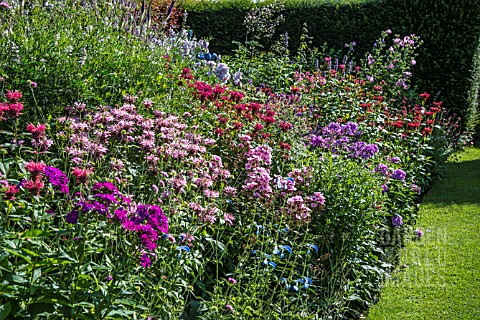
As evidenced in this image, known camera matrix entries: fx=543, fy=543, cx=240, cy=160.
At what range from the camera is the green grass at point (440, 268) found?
4250 mm

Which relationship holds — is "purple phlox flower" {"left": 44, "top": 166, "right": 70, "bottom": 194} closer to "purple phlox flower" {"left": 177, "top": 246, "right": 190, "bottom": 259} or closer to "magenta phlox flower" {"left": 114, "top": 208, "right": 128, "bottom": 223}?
"magenta phlox flower" {"left": 114, "top": 208, "right": 128, "bottom": 223}

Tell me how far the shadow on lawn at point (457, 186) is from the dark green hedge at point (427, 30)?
1739 mm

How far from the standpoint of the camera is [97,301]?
7.35 ft

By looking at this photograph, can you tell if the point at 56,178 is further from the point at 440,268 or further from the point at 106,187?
the point at 440,268

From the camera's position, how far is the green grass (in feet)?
13.9

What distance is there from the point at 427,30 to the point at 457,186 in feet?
12.1

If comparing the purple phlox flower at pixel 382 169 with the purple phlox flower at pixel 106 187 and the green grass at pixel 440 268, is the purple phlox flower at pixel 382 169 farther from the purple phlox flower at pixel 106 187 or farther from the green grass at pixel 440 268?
the purple phlox flower at pixel 106 187

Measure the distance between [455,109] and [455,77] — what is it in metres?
0.57

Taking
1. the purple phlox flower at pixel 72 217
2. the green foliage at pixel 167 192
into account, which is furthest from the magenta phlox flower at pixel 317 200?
the purple phlox flower at pixel 72 217

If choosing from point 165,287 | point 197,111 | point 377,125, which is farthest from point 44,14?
point 377,125

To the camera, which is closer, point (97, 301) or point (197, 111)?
point (97, 301)

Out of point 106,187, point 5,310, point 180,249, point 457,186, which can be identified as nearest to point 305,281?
point 180,249

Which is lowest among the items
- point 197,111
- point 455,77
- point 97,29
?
point 455,77

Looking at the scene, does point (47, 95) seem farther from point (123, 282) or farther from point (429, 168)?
point (429, 168)
